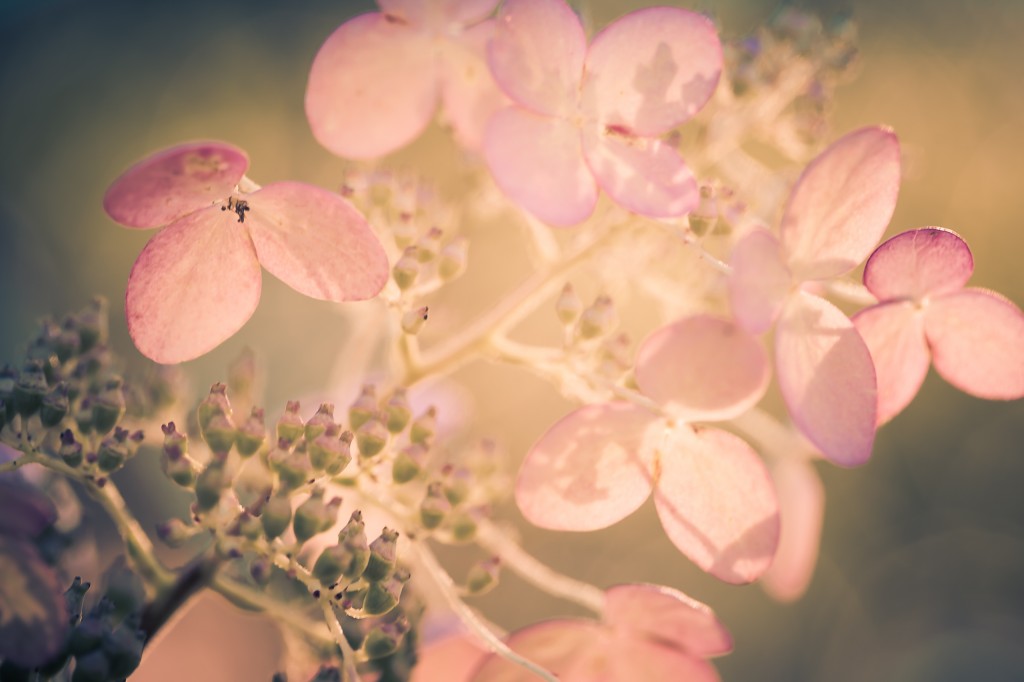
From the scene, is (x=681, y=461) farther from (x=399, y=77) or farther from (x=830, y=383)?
(x=399, y=77)

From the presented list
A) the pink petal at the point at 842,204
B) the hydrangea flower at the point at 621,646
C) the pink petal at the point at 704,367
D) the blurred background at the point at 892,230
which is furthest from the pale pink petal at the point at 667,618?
the blurred background at the point at 892,230

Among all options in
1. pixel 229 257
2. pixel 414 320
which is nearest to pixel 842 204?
pixel 414 320

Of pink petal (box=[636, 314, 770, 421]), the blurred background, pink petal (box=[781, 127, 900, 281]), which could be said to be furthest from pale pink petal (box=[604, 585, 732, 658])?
the blurred background

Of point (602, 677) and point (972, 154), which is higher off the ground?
point (602, 677)

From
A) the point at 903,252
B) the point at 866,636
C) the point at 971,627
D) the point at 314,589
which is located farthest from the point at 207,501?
the point at 971,627

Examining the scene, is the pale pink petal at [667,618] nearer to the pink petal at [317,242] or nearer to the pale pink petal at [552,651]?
the pale pink petal at [552,651]

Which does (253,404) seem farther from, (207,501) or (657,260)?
(657,260)
